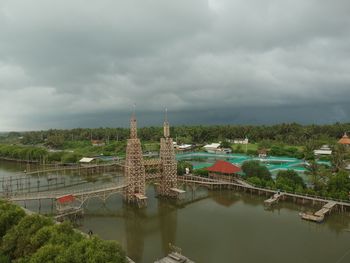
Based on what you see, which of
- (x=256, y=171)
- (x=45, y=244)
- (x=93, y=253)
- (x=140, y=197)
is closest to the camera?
(x=93, y=253)

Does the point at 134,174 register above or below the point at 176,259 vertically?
above

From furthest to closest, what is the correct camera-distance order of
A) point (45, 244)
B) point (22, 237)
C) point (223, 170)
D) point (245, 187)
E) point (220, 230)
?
point (223, 170) → point (245, 187) → point (220, 230) → point (22, 237) → point (45, 244)

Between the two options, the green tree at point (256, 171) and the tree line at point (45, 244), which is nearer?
the tree line at point (45, 244)

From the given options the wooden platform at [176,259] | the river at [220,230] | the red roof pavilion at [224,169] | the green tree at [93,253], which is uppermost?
the red roof pavilion at [224,169]

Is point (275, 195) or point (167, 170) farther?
point (167, 170)

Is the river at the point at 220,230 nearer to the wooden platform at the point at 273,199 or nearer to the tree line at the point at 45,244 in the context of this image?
the wooden platform at the point at 273,199

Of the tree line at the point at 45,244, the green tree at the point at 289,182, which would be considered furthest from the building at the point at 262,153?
the tree line at the point at 45,244

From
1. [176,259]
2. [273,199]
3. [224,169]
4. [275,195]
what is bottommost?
[176,259]

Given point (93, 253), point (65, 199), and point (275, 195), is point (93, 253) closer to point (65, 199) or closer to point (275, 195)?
point (65, 199)

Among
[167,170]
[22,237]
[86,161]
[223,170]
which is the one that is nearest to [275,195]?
[223,170]

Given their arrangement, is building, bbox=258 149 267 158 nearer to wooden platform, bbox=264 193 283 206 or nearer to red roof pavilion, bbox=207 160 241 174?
red roof pavilion, bbox=207 160 241 174
